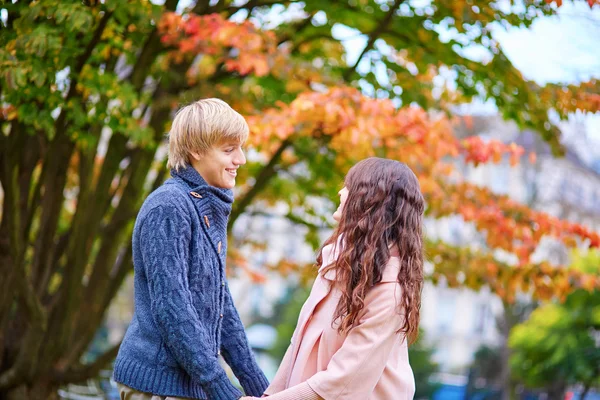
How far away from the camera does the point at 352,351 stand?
2.56 metres

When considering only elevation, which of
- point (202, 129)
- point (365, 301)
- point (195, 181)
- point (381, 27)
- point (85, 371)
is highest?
point (381, 27)

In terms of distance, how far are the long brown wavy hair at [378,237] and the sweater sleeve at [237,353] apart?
398mm

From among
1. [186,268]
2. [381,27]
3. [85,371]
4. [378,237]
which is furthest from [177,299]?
[85,371]

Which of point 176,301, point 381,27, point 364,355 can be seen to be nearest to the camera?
point 176,301

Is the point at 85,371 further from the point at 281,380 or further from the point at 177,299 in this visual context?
the point at 177,299

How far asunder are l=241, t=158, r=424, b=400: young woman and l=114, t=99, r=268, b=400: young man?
29 centimetres

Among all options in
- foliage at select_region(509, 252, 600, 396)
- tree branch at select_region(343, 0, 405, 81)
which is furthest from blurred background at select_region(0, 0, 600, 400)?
foliage at select_region(509, 252, 600, 396)

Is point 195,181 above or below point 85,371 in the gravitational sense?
above

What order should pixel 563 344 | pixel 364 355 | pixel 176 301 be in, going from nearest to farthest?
pixel 176 301
pixel 364 355
pixel 563 344

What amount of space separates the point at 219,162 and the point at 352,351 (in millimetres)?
737

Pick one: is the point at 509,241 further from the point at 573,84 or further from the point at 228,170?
the point at 228,170

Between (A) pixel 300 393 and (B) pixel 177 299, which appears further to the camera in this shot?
(A) pixel 300 393

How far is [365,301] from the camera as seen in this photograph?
102 inches

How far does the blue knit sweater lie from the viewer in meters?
2.42
